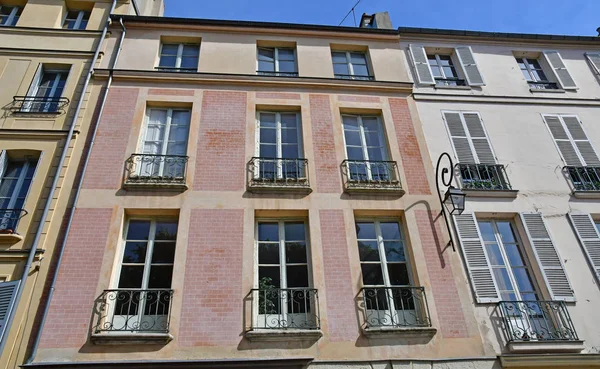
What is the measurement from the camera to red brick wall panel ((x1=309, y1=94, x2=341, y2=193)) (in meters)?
8.20

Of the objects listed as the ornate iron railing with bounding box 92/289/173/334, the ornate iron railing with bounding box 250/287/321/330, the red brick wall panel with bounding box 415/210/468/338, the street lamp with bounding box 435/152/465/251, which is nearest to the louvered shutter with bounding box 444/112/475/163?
the street lamp with bounding box 435/152/465/251

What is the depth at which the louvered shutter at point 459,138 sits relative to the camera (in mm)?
9016

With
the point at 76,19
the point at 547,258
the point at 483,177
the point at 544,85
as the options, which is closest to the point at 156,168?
the point at 76,19

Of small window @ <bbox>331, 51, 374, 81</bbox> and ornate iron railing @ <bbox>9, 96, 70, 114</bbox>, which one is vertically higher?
small window @ <bbox>331, 51, 374, 81</bbox>

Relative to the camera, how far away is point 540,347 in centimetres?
654

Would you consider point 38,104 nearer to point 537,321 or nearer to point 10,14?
point 10,14

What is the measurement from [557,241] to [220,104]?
300 inches

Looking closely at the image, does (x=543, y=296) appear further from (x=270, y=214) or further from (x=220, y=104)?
(x=220, y=104)

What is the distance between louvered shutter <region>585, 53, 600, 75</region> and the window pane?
40.5ft

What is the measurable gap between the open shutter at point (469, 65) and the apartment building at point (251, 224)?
1.64m

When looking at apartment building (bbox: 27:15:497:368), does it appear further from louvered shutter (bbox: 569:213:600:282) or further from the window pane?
louvered shutter (bbox: 569:213:600:282)

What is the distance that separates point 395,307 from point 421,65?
6747 mm

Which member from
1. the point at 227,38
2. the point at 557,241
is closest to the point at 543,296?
the point at 557,241

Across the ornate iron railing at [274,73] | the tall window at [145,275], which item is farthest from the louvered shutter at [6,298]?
the ornate iron railing at [274,73]
